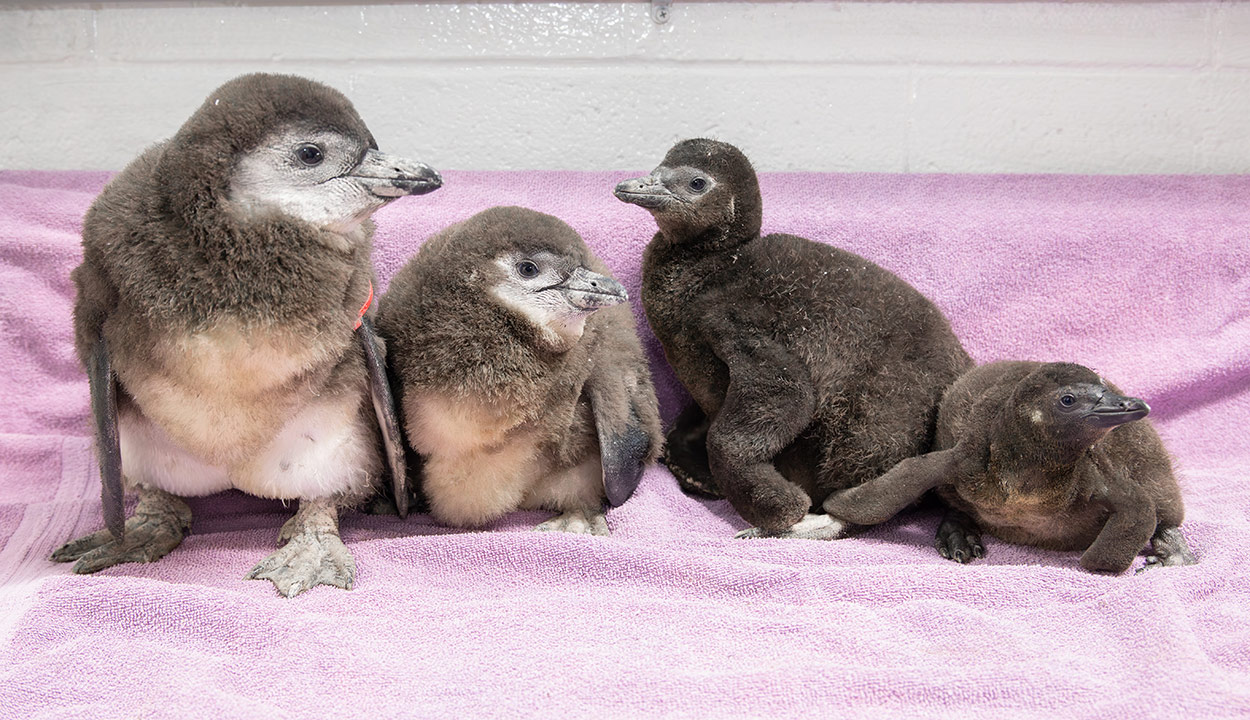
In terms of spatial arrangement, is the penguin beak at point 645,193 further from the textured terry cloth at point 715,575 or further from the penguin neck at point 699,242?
the textured terry cloth at point 715,575

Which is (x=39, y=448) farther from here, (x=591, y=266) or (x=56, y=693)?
(x=591, y=266)

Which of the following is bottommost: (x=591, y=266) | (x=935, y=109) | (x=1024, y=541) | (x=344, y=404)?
(x=1024, y=541)

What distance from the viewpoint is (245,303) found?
1384mm

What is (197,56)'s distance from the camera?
2270mm

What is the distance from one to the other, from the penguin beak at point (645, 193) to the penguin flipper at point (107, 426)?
32.4 inches

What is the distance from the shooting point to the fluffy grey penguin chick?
1.39 m

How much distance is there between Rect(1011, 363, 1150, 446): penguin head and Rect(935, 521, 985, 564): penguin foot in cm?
24

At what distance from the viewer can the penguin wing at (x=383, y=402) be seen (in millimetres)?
1562

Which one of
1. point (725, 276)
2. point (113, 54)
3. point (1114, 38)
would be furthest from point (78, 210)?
point (1114, 38)

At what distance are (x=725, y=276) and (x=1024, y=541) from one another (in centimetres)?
65

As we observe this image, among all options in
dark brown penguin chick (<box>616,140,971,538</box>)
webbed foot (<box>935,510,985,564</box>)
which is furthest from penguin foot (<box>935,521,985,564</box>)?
dark brown penguin chick (<box>616,140,971,538</box>)

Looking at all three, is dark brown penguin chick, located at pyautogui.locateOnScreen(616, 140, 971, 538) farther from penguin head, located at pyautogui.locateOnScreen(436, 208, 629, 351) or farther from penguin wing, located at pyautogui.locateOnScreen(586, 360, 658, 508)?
penguin head, located at pyautogui.locateOnScreen(436, 208, 629, 351)

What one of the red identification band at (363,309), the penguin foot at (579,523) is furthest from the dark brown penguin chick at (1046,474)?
the red identification band at (363,309)

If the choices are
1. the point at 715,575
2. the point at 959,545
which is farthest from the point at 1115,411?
the point at 715,575
